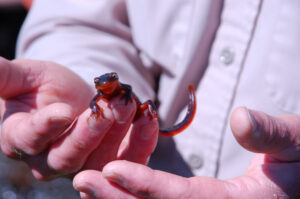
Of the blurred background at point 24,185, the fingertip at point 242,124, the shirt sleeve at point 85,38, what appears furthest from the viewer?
the shirt sleeve at point 85,38

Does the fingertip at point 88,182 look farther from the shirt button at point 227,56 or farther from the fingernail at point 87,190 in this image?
the shirt button at point 227,56

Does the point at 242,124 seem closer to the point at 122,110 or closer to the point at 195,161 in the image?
the point at 122,110

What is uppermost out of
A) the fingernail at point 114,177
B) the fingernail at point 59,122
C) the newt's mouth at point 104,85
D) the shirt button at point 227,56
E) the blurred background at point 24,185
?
the shirt button at point 227,56

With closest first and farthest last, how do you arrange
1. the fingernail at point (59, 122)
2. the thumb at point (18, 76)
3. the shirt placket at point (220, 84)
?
the fingernail at point (59, 122), the thumb at point (18, 76), the shirt placket at point (220, 84)

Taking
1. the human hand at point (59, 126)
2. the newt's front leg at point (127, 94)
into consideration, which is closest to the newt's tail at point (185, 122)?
the human hand at point (59, 126)

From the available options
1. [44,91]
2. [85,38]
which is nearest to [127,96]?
[44,91]

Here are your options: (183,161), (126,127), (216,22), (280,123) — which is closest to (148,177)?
(126,127)
